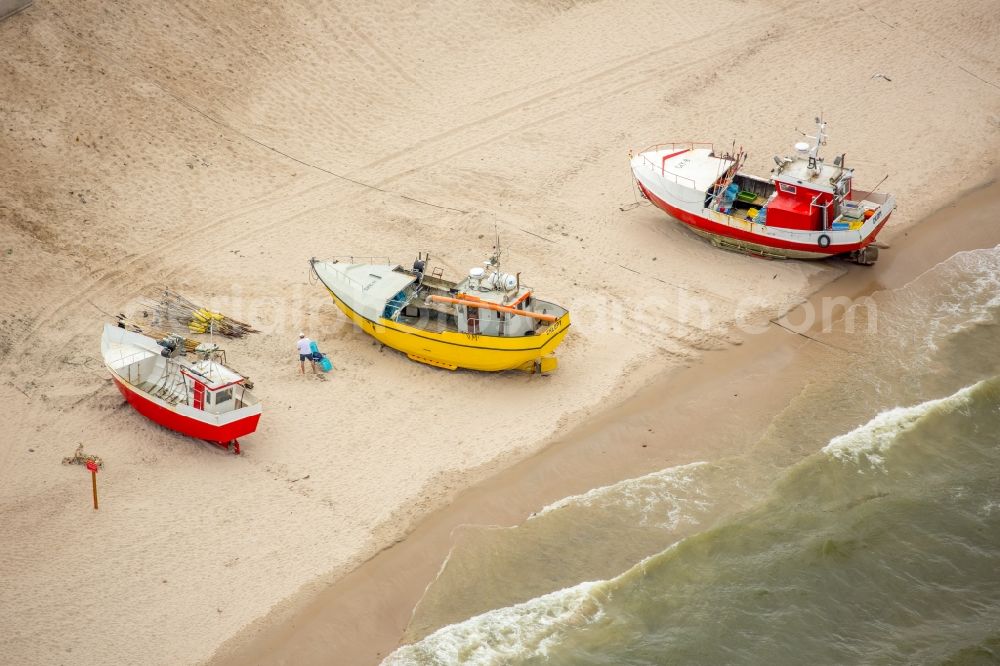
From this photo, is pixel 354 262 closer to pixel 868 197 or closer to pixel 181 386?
pixel 181 386

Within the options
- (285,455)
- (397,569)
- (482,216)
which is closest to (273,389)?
(285,455)

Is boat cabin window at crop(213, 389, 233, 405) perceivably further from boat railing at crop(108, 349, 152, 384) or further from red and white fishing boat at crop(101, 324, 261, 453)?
boat railing at crop(108, 349, 152, 384)

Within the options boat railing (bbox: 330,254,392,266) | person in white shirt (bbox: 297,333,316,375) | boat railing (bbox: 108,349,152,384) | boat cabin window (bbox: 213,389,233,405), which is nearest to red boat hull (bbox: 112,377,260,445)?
boat railing (bbox: 108,349,152,384)

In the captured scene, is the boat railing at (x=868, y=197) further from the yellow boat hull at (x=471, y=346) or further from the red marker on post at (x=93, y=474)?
the red marker on post at (x=93, y=474)

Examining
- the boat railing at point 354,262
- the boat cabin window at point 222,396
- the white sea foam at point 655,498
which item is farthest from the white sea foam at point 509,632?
the boat railing at point 354,262

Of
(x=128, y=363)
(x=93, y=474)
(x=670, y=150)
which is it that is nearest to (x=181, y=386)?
(x=128, y=363)

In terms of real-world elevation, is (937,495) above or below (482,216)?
below

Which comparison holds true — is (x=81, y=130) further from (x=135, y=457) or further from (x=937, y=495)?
(x=937, y=495)
